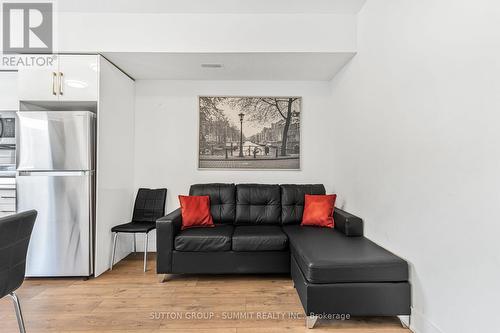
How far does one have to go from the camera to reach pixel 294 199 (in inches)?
127

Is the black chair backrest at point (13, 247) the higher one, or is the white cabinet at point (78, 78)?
the white cabinet at point (78, 78)

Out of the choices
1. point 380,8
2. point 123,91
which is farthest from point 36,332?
point 380,8

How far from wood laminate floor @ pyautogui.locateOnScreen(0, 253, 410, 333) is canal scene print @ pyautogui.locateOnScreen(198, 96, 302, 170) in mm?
1556

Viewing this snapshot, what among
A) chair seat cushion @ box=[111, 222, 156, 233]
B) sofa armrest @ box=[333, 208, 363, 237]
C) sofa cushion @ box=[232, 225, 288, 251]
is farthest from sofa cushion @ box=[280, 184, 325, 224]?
chair seat cushion @ box=[111, 222, 156, 233]

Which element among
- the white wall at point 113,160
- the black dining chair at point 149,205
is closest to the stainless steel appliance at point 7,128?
the white wall at point 113,160

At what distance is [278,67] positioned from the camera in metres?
3.13

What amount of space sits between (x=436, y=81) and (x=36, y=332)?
331 cm

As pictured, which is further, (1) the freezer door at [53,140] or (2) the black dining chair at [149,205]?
(2) the black dining chair at [149,205]

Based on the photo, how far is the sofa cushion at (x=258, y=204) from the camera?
125 inches

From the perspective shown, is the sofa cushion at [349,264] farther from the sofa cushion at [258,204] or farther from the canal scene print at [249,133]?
the canal scene print at [249,133]

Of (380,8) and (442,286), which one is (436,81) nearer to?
(380,8)

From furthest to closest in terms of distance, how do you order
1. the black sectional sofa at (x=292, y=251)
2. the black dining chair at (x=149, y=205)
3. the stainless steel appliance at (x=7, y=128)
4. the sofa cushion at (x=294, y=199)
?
the black dining chair at (x=149, y=205)
the sofa cushion at (x=294, y=199)
the stainless steel appliance at (x=7, y=128)
the black sectional sofa at (x=292, y=251)

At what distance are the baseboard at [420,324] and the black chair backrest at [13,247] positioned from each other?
2.49 m

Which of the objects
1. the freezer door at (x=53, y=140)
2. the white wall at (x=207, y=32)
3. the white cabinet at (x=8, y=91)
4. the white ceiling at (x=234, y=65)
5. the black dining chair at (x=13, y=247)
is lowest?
the black dining chair at (x=13, y=247)
